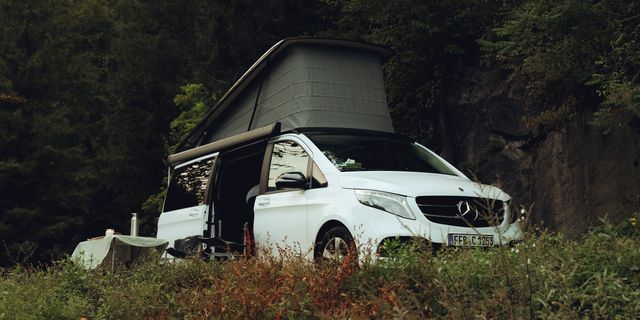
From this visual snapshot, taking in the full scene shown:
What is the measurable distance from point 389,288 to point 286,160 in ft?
13.7

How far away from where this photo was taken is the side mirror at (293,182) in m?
8.94

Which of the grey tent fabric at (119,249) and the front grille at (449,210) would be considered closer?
the front grille at (449,210)

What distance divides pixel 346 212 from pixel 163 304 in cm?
214

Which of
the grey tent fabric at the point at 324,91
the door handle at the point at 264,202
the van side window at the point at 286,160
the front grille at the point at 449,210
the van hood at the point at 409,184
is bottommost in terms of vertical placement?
the front grille at the point at 449,210

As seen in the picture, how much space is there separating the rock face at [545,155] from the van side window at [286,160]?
4756 mm

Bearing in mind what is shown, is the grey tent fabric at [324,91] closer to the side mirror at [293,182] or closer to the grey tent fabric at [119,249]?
the side mirror at [293,182]

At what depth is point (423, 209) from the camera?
8.12 m

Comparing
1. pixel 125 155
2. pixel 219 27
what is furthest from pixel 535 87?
pixel 125 155

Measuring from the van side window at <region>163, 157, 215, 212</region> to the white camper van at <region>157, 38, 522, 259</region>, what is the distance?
21 millimetres

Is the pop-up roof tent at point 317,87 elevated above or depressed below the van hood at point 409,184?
above

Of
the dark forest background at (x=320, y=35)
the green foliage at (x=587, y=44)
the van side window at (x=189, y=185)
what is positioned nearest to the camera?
the green foliage at (x=587, y=44)

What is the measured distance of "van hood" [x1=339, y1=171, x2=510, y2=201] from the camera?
820 cm

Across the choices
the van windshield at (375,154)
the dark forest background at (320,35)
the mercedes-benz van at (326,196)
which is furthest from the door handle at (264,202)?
the dark forest background at (320,35)

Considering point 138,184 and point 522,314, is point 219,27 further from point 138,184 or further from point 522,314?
point 522,314
